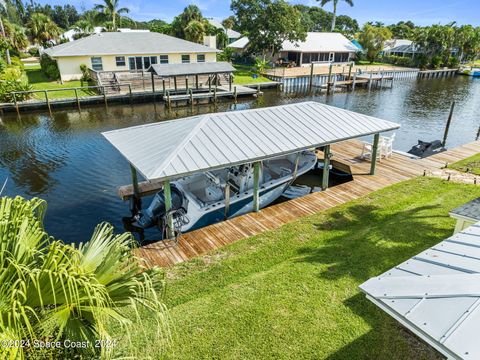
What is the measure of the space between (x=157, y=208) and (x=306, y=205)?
532 centimetres

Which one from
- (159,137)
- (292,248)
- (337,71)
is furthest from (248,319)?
(337,71)

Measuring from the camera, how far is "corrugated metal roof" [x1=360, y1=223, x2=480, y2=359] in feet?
10.6

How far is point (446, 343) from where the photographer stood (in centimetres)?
318

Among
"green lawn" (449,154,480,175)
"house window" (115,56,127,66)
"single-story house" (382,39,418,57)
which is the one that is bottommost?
"green lawn" (449,154,480,175)

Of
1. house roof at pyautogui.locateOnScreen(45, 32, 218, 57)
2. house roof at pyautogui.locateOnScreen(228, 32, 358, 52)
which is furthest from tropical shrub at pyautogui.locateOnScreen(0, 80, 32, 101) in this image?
house roof at pyautogui.locateOnScreen(228, 32, 358, 52)

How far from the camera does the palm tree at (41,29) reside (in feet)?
164

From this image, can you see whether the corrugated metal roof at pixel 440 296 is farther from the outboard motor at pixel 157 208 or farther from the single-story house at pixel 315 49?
the single-story house at pixel 315 49

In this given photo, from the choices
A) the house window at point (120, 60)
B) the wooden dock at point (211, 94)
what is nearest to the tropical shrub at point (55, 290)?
the wooden dock at point (211, 94)

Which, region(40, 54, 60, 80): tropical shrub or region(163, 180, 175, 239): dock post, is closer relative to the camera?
region(163, 180, 175, 239): dock post

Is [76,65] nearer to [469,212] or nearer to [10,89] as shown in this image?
[10,89]

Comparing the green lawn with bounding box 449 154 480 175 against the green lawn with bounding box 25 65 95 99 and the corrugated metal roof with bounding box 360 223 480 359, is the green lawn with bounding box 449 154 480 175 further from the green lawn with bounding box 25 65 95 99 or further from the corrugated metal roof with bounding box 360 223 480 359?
the green lawn with bounding box 25 65 95 99

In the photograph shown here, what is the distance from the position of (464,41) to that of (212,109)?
59.7 m

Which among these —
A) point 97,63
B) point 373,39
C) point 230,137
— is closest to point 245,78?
point 97,63

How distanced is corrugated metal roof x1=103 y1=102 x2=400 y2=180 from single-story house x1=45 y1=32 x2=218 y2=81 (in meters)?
27.8
